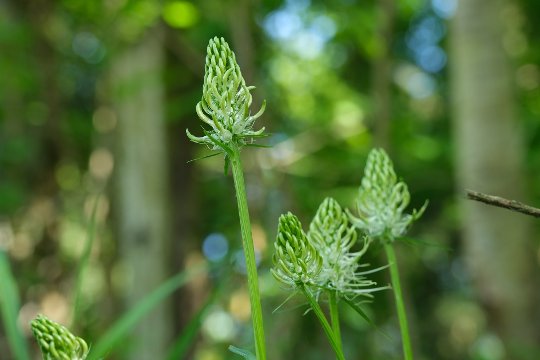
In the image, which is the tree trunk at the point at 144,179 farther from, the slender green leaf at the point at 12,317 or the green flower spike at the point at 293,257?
the green flower spike at the point at 293,257

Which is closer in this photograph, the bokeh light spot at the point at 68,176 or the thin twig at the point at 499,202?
the thin twig at the point at 499,202

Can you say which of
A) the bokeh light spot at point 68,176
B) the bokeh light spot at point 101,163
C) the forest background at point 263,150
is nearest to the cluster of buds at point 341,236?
the forest background at point 263,150

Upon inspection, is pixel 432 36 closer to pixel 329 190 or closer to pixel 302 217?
pixel 329 190

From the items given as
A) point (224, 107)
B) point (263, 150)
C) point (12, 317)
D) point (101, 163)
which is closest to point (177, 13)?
point (263, 150)

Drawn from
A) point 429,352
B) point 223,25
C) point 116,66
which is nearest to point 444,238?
point 429,352

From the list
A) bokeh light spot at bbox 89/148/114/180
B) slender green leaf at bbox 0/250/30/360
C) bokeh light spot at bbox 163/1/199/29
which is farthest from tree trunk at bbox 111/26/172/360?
slender green leaf at bbox 0/250/30/360

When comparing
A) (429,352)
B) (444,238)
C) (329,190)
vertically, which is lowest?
(429,352)

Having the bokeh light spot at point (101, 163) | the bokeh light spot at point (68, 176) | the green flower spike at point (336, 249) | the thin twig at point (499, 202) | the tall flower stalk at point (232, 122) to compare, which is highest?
the tall flower stalk at point (232, 122)
